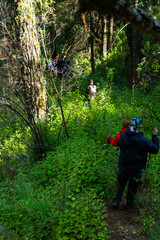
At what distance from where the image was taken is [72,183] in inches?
170

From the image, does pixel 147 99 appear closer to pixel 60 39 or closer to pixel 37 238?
pixel 37 238

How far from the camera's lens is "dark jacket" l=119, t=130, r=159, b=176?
374 cm

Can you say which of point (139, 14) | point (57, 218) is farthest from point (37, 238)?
point (139, 14)

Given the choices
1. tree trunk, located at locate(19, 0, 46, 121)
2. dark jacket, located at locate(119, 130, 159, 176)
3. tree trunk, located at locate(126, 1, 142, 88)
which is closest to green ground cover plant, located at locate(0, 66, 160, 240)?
dark jacket, located at locate(119, 130, 159, 176)

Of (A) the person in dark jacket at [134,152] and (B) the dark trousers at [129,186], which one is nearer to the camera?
(A) the person in dark jacket at [134,152]

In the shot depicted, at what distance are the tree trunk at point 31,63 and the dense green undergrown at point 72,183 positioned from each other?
0.66 meters

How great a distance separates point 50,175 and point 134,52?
766cm

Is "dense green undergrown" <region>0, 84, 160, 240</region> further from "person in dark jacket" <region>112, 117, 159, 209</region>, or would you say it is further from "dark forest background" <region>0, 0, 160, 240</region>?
"person in dark jacket" <region>112, 117, 159, 209</region>

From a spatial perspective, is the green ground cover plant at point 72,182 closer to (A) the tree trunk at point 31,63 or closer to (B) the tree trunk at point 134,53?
(A) the tree trunk at point 31,63

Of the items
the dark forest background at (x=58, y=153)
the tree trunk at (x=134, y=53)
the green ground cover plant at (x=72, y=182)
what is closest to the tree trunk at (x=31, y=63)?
the dark forest background at (x=58, y=153)

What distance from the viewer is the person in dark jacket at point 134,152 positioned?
3.74 m

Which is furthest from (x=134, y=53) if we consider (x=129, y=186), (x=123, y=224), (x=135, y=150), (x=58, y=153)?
(x=123, y=224)

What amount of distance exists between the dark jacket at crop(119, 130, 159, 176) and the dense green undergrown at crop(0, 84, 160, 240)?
0.39 m

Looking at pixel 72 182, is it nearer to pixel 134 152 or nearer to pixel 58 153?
pixel 134 152
